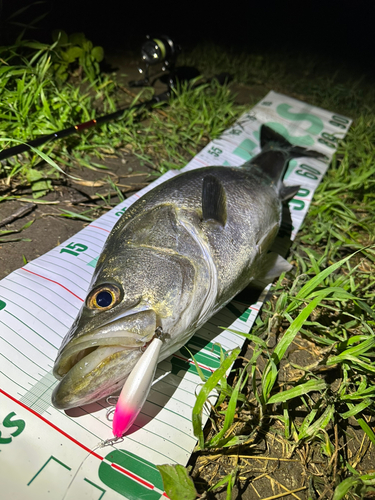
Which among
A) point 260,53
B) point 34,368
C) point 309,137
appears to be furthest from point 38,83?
point 260,53

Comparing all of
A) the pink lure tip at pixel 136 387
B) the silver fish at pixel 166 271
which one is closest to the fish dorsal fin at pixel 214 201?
the silver fish at pixel 166 271

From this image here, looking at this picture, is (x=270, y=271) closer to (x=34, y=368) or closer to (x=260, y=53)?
(x=34, y=368)

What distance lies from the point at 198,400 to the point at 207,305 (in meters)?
0.49

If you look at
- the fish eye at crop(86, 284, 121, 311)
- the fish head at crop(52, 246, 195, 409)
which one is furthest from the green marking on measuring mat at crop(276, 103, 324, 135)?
the fish eye at crop(86, 284, 121, 311)

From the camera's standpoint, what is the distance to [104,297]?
1590 millimetres

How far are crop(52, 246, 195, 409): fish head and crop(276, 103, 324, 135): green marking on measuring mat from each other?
3.86 m

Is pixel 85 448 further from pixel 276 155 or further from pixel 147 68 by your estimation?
pixel 147 68

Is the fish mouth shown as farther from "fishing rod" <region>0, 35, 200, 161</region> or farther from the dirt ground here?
"fishing rod" <region>0, 35, 200, 161</region>

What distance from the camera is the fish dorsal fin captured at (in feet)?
6.84

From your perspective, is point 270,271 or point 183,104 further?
point 183,104

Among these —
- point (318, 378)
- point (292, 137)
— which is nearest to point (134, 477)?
point (318, 378)

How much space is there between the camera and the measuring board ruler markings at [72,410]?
153 cm

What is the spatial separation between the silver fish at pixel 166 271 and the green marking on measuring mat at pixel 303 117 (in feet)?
8.56

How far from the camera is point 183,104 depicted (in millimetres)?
4461
